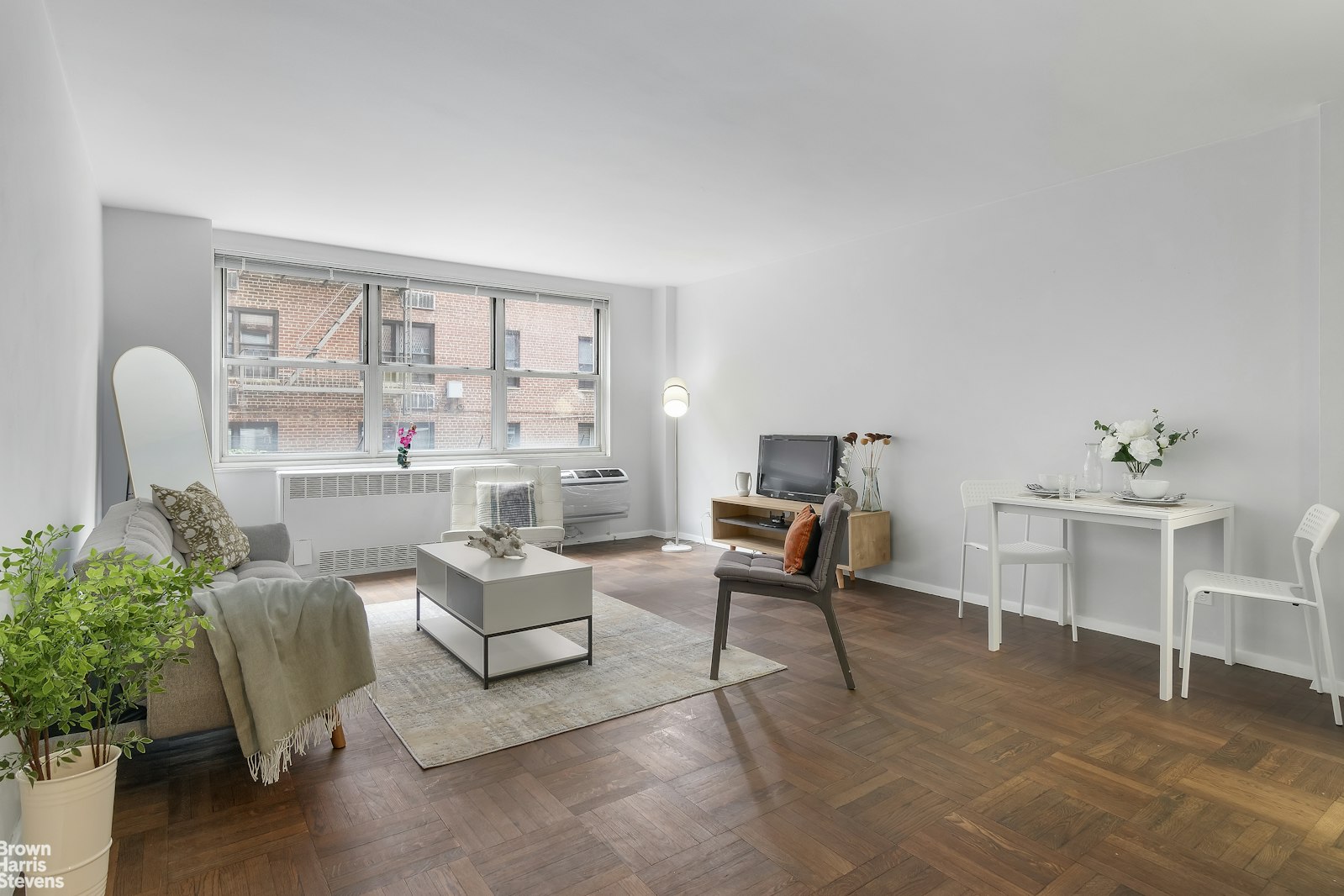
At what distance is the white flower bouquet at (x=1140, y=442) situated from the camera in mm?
3547

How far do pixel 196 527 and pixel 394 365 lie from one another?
110 inches

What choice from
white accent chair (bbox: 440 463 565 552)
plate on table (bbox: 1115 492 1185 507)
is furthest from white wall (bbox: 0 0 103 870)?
plate on table (bbox: 1115 492 1185 507)

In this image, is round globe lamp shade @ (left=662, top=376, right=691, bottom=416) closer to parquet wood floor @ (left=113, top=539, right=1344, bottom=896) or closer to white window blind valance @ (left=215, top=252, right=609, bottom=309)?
white window blind valance @ (left=215, top=252, right=609, bottom=309)

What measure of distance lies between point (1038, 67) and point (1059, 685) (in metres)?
2.62

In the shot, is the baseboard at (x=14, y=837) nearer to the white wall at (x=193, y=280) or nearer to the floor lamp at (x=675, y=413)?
the white wall at (x=193, y=280)

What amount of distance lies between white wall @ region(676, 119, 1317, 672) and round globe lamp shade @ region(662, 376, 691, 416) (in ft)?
3.43

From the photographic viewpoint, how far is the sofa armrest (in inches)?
159

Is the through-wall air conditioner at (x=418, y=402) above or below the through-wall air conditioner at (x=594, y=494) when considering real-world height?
above

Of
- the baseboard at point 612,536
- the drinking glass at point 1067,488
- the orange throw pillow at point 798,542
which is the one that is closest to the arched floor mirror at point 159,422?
the baseboard at point 612,536

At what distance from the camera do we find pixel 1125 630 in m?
4.02

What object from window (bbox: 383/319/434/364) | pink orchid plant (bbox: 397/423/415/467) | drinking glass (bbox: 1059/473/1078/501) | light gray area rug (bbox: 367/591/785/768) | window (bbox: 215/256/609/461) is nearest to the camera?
light gray area rug (bbox: 367/591/785/768)

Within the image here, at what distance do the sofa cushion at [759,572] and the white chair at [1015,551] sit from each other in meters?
1.28

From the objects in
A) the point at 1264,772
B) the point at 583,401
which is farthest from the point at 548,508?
the point at 1264,772

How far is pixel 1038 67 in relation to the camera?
2.83 m
